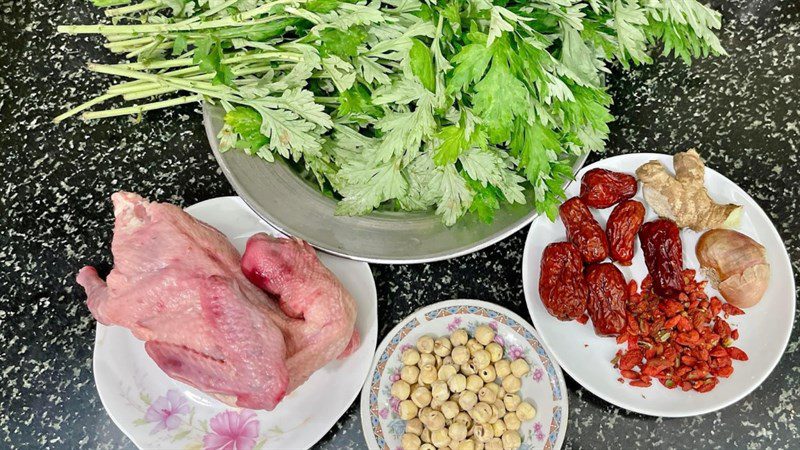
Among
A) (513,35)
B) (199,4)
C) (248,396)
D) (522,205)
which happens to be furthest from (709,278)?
(199,4)

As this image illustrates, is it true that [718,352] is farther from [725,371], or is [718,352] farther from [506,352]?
[506,352]

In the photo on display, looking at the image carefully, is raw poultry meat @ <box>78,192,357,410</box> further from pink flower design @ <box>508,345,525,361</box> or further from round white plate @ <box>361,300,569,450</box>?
pink flower design @ <box>508,345,525,361</box>

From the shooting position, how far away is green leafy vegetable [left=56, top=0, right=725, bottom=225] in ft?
4.10

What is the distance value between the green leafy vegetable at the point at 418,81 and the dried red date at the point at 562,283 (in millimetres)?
169

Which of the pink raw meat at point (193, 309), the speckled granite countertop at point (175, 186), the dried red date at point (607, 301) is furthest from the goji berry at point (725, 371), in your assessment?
the pink raw meat at point (193, 309)

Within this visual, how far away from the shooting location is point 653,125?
1854mm

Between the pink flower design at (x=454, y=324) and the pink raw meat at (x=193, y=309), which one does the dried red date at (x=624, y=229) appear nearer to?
the pink flower design at (x=454, y=324)

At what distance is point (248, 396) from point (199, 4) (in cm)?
89

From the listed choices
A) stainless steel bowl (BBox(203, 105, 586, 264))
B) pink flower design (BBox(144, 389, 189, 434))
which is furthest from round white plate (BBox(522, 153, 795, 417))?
pink flower design (BBox(144, 389, 189, 434))

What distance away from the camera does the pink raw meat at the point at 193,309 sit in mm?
1406

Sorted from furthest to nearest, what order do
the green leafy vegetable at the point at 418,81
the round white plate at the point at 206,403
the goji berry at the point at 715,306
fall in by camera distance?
1. the goji berry at the point at 715,306
2. the round white plate at the point at 206,403
3. the green leafy vegetable at the point at 418,81

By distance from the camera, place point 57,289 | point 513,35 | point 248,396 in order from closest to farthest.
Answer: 1. point 513,35
2. point 248,396
3. point 57,289

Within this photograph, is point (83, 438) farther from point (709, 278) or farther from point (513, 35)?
point (709, 278)

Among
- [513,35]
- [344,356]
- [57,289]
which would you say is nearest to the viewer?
[513,35]
